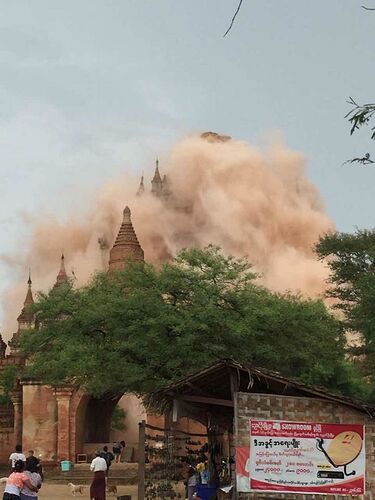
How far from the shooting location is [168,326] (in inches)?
945

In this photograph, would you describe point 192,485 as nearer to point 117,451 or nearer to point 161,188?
point 117,451

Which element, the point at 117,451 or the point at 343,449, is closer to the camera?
the point at 343,449

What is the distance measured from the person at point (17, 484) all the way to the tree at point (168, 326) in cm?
992

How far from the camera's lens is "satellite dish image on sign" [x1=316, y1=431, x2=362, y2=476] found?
1533 cm

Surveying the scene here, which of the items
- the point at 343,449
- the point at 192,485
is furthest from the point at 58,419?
the point at 343,449

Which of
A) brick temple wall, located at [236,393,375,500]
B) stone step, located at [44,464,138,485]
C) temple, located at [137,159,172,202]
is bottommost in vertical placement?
stone step, located at [44,464,138,485]

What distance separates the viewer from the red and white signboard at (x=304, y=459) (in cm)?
1534

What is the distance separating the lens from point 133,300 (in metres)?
24.7

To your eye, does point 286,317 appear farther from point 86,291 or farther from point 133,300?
point 86,291

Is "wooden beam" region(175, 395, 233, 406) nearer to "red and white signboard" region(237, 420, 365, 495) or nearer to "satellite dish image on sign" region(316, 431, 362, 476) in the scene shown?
"red and white signboard" region(237, 420, 365, 495)

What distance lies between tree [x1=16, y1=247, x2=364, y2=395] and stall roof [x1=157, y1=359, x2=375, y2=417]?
5803 mm

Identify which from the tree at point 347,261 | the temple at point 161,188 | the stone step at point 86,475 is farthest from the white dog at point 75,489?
the temple at point 161,188

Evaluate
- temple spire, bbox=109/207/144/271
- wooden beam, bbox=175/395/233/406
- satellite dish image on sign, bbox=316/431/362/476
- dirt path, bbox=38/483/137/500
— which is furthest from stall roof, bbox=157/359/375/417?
temple spire, bbox=109/207/144/271

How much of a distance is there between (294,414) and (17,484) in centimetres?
523
